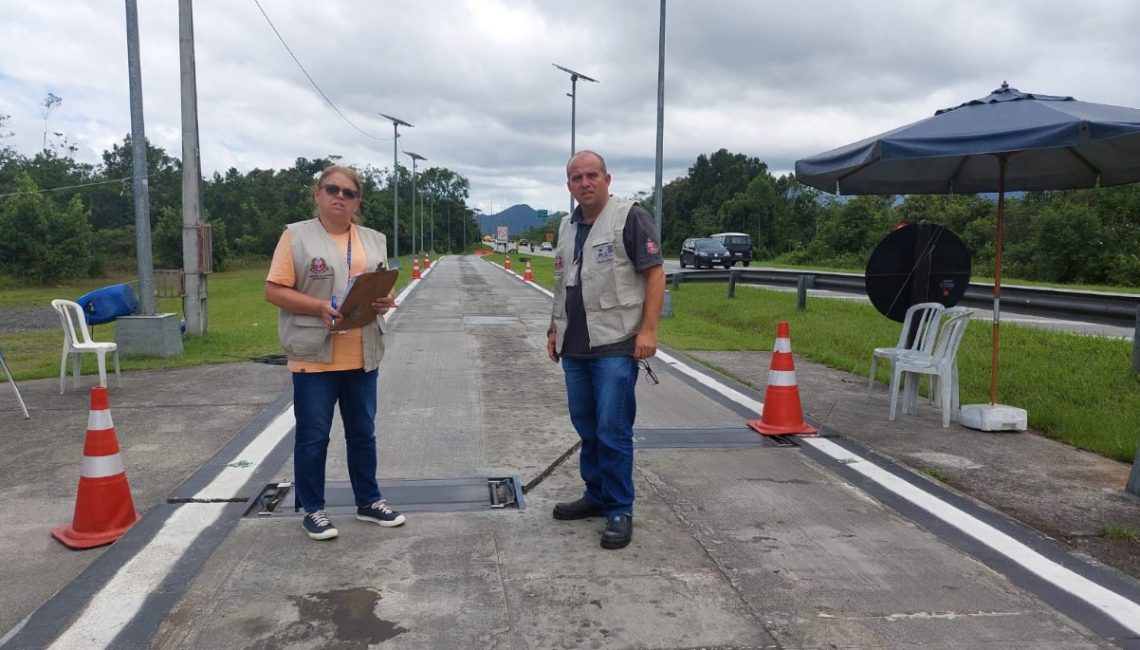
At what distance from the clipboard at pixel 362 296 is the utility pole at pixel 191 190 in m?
8.48

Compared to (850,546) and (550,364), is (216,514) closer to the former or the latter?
(850,546)

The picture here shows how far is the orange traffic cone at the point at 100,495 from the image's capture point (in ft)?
13.2

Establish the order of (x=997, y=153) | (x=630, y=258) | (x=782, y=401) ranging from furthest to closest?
(x=782, y=401)
(x=997, y=153)
(x=630, y=258)

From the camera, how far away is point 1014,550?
3979mm

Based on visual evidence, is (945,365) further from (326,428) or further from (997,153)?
(326,428)

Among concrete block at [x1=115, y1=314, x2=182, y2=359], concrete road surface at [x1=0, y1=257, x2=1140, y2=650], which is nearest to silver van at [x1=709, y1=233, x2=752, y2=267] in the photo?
concrete block at [x1=115, y1=314, x2=182, y2=359]

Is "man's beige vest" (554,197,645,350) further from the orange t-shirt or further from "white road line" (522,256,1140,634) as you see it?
"white road line" (522,256,1140,634)

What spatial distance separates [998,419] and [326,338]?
5.31 meters

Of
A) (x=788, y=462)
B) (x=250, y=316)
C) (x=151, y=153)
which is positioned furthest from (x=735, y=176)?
(x=788, y=462)

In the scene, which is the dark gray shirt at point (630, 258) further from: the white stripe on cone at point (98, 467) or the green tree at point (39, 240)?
the green tree at point (39, 240)

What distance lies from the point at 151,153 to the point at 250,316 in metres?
68.6

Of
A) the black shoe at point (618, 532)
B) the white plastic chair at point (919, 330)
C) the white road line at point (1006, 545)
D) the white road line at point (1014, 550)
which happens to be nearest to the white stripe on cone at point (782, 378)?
the white road line at point (1006, 545)

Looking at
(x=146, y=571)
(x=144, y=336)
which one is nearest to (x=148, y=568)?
(x=146, y=571)

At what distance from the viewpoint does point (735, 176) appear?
87.6 metres
